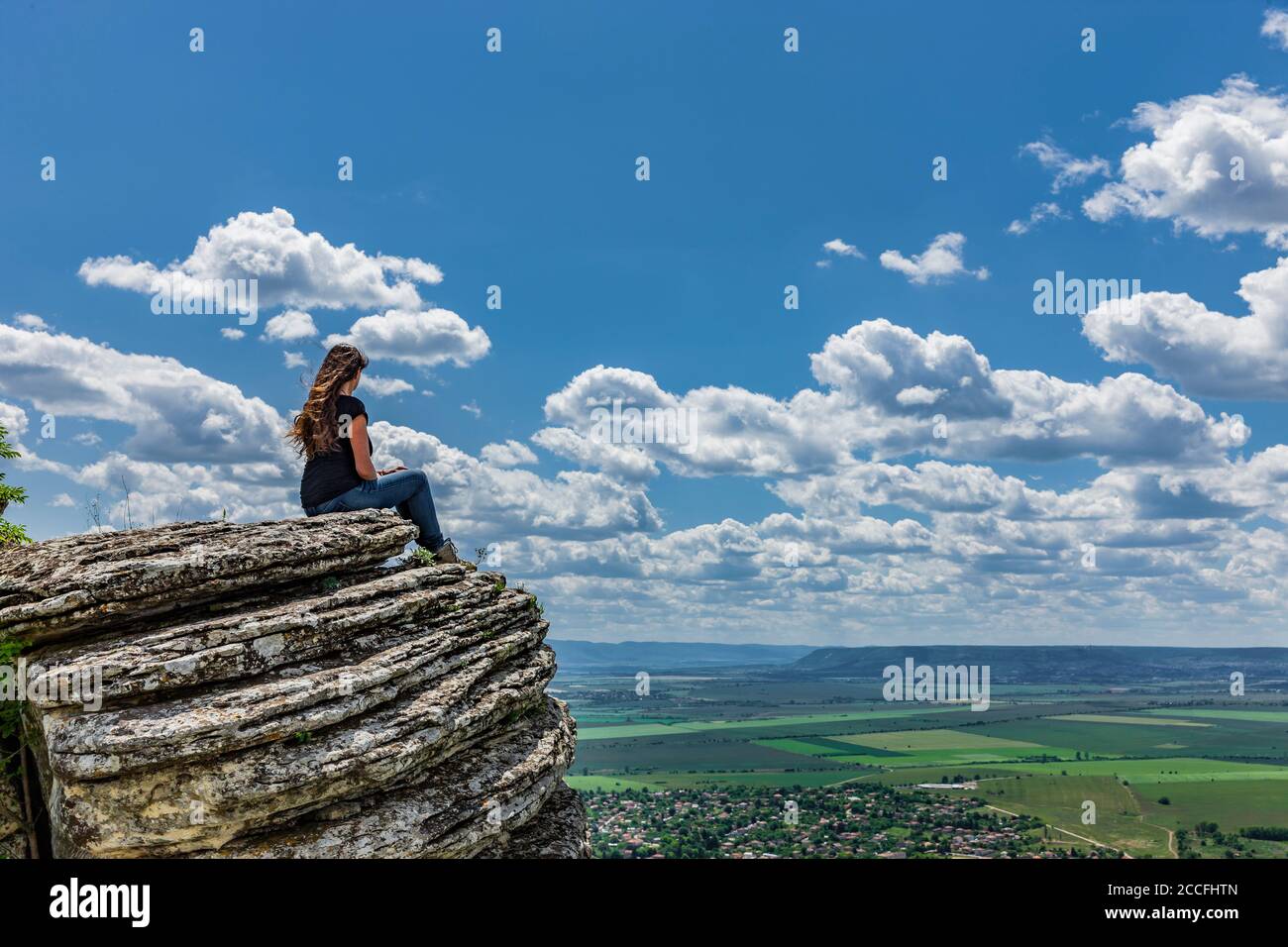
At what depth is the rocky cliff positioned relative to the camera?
10047 millimetres

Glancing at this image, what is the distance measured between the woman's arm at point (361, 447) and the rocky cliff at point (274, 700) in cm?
94

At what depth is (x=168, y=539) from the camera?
1233 centimetres

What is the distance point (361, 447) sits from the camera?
14.3m

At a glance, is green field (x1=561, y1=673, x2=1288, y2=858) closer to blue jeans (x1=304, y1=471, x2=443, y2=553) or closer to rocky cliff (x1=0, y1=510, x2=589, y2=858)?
blue jeans (x1=304, y1=471, x2=443, y2=553)

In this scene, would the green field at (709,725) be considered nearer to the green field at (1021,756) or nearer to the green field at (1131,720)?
the green field at (1021,756)

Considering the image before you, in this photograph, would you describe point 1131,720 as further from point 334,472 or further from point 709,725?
point 334,472

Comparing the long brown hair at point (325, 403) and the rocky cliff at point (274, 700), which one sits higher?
the long brown hair at point (325, 403)

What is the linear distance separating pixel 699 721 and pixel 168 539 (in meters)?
161

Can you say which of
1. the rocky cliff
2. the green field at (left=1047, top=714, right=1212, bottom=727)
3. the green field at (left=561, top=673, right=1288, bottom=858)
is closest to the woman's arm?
the rocky cliff

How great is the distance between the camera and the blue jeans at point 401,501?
14.3 metres

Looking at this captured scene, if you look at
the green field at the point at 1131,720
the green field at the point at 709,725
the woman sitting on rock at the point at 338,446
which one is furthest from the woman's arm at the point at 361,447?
the green field at the point at 1131,720

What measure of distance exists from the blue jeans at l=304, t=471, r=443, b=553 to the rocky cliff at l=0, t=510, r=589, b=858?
25.4 inches
